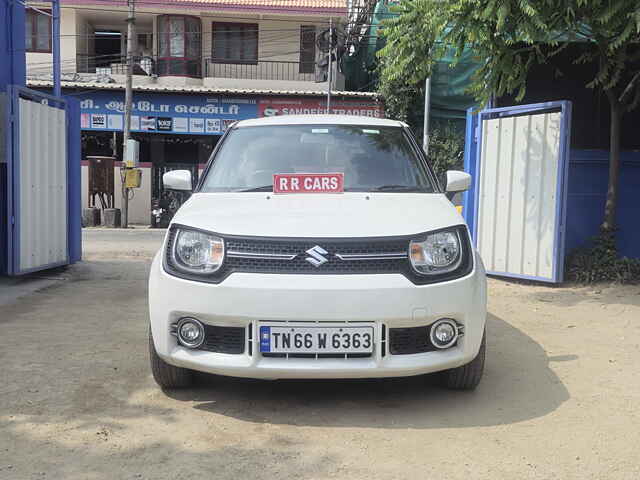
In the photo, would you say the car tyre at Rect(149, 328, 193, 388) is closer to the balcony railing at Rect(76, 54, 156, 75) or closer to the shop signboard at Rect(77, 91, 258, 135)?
the shop signboard at Rect(77, 91, 258, 135)

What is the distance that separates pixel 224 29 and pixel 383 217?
2225 centimetres

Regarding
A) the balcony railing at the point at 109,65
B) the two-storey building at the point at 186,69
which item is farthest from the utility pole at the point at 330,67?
the balcony railing at the point at 109,65

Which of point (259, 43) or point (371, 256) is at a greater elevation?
point (259, 43)

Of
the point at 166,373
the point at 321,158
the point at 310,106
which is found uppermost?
the point at 310,106

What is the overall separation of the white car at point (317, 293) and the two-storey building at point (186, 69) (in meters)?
19.3

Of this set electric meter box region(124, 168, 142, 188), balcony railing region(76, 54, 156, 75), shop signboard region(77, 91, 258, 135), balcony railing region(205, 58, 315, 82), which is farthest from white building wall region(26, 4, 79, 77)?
electric meter box region(124, 168, 142, 188)

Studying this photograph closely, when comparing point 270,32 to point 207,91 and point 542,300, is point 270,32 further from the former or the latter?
point 542,300

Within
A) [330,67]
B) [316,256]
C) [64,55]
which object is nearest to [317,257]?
[316,256]

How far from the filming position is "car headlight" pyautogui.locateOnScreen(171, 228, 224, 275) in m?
3.50

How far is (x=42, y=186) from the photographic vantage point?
809 centimetres

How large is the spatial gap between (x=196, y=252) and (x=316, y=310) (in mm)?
732

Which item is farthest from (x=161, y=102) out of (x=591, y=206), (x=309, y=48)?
(x=591, y=206)

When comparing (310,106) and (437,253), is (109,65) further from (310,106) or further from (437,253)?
(437,253)

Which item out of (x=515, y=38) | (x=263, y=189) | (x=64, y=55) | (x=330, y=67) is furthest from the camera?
(x=64, y=55)
